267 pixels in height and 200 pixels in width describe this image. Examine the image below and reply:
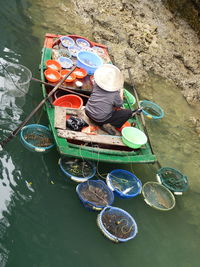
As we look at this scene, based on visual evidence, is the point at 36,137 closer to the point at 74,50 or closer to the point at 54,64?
the point at 54,64

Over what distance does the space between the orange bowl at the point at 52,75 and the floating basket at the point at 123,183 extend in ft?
8.50

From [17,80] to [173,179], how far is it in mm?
4622

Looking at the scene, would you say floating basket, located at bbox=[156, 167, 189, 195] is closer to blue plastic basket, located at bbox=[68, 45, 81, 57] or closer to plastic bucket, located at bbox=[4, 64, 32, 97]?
plastic bucket, located at bbox=[4, 64, 32, 97]

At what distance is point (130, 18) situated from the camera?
12.0 meters

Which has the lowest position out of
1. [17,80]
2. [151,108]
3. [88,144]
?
[17,80]

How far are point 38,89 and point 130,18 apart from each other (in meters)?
6.41

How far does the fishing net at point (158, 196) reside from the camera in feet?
19.4

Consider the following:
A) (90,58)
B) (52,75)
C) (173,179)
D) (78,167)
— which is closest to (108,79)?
(52,75)

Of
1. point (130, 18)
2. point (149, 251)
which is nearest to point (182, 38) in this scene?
point (130, 18)

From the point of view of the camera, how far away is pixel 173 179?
6.43m

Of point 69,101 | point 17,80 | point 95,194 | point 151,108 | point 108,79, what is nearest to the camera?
point 95,194

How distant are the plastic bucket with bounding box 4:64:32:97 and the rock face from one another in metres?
3.29

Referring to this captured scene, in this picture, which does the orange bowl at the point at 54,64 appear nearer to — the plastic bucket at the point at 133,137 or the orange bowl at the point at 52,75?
the orange bowl at the point at 52,75

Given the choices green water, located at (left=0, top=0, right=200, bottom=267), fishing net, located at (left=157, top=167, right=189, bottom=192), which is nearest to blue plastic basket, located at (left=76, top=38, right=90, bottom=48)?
green water, located at (left=0, top=0, right=200, bottom=267)
